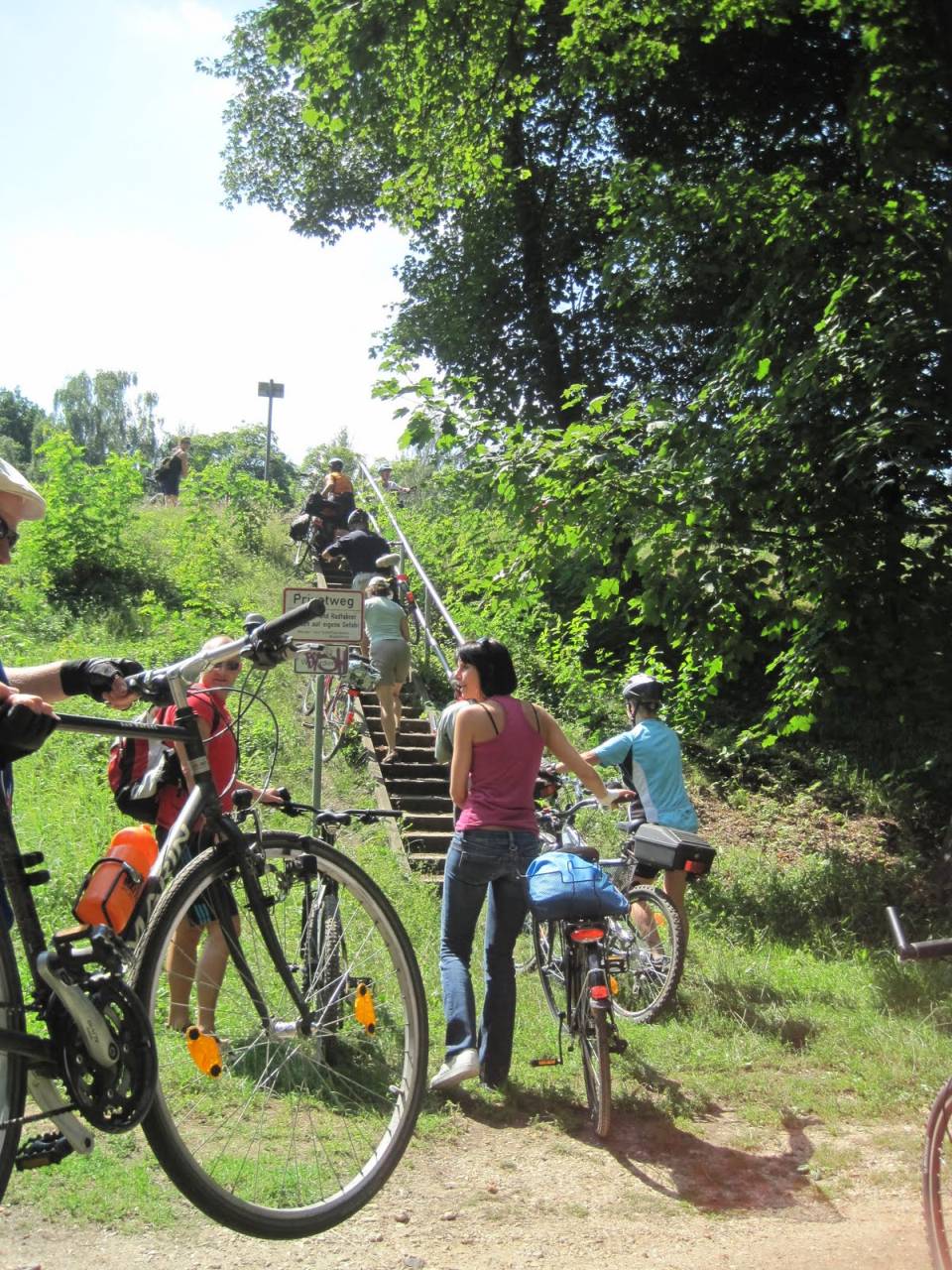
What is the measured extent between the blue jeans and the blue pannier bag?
119 mm

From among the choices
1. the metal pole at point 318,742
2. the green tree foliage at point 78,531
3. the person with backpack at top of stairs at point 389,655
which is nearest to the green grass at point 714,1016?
the person with backpack at top of stairs at point 389,655

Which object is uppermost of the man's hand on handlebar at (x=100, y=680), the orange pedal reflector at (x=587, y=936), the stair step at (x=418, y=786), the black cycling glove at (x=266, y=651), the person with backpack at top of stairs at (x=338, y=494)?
the person with backpack at top of stairs at (x=338, y=494)

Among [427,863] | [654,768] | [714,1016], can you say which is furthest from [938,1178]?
[427,863]

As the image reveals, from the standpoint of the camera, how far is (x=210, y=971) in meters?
3.19

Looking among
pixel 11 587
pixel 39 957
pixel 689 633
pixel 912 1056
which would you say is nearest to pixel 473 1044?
pixel 912 1056

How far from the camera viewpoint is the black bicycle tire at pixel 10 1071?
264 cm

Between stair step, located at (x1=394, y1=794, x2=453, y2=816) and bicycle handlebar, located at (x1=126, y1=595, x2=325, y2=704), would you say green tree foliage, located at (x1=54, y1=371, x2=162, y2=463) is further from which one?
bicycle handlebar, located at (x1=126, y1=595, x2=325, y2=704)

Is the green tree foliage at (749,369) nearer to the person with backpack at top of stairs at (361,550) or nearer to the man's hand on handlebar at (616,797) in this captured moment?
the man's hand on handlebar at (616,797)

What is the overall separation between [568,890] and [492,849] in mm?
418

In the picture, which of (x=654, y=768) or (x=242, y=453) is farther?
(x=242, y=453)

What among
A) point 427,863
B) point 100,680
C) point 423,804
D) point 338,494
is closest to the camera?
point 100,680

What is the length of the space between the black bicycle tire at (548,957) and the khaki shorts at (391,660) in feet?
17.9

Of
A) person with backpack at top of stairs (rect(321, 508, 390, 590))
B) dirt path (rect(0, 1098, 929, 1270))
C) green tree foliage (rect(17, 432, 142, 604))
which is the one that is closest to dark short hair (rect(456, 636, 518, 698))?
dirt path (rect(0, 1098, 929, 1270))

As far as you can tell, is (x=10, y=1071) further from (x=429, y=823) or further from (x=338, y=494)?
(x=338, y=494)
